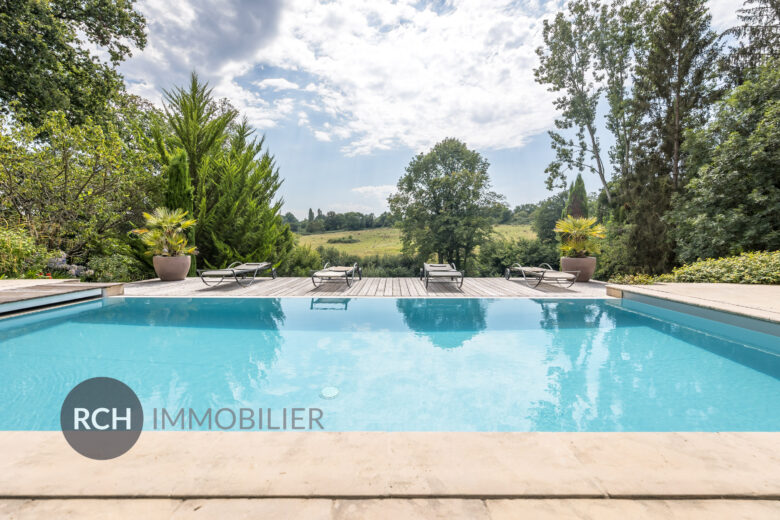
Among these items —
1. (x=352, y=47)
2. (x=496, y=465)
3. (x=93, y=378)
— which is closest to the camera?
(x=496, y=465)

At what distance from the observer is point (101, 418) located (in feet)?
8.55

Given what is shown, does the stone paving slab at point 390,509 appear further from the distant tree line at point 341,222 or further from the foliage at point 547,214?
the distant tree line at point 341,222

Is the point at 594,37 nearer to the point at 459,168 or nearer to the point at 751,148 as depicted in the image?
the point at 751,148

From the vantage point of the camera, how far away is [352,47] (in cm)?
1083

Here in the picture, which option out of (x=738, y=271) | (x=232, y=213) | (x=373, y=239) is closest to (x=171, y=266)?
(x=232, y=213)

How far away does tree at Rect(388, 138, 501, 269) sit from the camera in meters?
24.2

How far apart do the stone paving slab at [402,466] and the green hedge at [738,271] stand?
793cm

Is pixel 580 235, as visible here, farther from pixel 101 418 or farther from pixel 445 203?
pixel 445 203

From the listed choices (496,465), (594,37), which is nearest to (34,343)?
(496,465)

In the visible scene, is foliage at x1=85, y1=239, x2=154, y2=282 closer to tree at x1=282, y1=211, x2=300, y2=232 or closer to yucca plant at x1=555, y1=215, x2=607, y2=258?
yucca plant at x1=555, y1=215, x2=607, y2=258

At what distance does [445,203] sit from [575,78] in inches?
457

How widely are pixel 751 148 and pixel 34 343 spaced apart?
16.3 m

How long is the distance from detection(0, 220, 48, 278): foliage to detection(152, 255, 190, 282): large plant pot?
243 centimetres

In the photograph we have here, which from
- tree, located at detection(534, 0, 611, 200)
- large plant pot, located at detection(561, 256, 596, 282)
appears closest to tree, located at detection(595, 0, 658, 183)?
tree, located at detection(534, 0, 611, 200)
